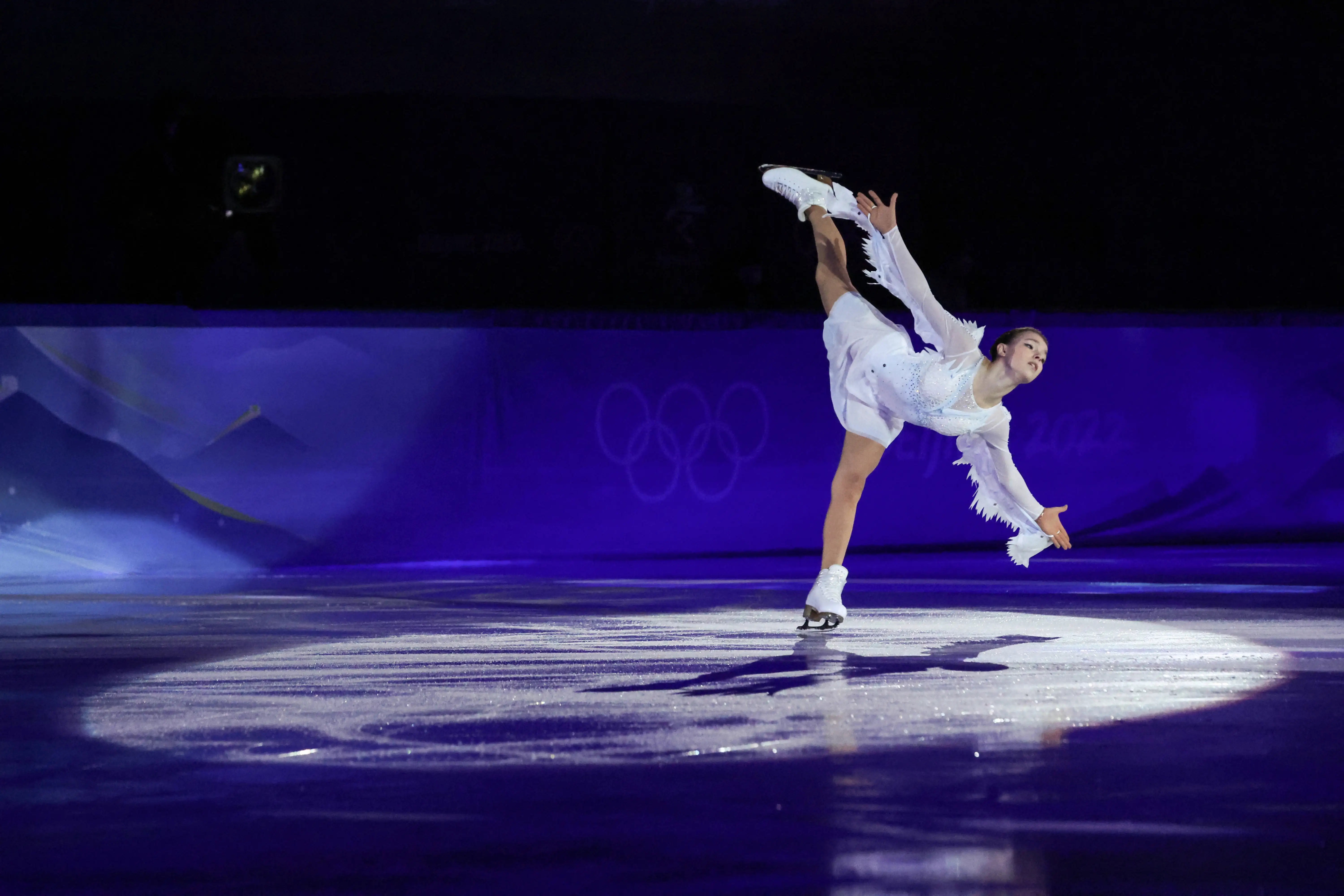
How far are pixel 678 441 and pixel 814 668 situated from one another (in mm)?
4786

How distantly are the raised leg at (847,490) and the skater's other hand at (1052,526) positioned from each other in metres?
0.67

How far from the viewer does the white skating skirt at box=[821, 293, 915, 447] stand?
634cm

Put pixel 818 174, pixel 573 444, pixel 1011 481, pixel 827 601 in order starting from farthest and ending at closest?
pixel 573 444 < pixel 818 174 < pixel 1011 481 < pixel 827 601

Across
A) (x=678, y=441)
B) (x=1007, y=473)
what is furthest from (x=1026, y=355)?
(x=678, y=441)

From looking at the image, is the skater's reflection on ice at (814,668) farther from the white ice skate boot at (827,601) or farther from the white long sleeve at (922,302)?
the white long sleeve at (922,302)

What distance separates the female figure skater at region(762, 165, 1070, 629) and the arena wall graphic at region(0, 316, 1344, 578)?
3.23 metres

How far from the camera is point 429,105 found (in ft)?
39.7

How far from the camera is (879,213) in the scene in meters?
6.01

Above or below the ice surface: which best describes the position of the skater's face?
above

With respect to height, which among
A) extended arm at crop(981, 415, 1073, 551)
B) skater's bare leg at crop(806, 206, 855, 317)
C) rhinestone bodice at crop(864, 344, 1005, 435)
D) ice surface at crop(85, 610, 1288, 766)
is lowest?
ice surface at crop(85, 610, 1288, 766)

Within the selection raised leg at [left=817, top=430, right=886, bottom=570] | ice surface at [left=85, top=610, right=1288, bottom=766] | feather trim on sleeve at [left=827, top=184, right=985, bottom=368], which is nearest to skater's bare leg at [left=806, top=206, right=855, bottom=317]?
raised leg at [left=817, top=430, right=886, bottom=570]

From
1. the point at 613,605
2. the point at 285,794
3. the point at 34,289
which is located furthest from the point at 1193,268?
the point at 285,794

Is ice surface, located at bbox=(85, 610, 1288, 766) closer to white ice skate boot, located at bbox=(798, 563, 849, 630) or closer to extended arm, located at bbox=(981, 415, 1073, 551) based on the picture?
white ice skate boot, located at bbox=(798, 563, 849, 630)

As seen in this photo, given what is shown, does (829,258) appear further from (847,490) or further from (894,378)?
(847,490)
